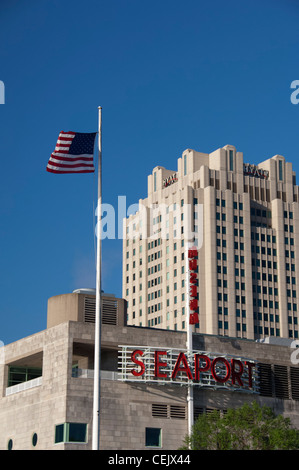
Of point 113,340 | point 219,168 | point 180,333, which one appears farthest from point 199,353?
point 219,168

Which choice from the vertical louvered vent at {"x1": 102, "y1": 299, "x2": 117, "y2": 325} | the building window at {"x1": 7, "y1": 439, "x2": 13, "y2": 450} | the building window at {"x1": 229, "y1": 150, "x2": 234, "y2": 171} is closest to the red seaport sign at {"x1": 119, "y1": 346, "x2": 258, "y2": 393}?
the vertical louvered vent at {"x1": 102, "y1": 299, "x2": 117, "y2": 325}

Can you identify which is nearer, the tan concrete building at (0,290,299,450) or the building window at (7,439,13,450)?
the tan concrete building at (0,290,299,450)

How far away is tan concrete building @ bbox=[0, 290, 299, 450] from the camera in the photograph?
2387 inches

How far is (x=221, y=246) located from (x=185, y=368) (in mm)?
83984

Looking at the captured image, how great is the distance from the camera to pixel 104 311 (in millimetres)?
65375

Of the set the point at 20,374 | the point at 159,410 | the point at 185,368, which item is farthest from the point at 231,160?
the point at 159,410

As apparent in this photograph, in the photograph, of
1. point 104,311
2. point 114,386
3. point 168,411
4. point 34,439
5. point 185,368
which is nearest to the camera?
point 114,386

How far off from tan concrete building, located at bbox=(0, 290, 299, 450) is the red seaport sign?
10 cm

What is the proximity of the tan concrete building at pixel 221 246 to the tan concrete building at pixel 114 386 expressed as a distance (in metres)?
72.3

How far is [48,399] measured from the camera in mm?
61938

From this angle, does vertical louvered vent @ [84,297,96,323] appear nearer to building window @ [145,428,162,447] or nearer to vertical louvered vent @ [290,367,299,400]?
building window @ [145,428,162,447]

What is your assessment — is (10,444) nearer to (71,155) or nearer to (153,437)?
(153,437)
